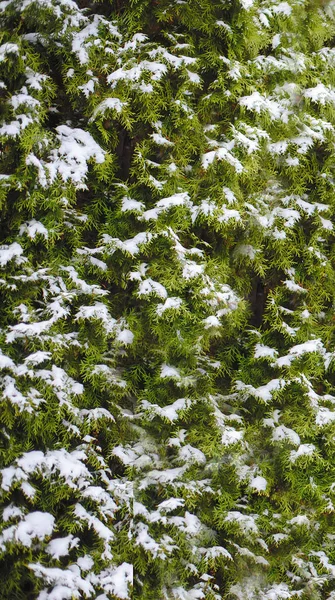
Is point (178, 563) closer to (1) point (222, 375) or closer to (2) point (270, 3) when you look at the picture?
(1) point (222, 375)

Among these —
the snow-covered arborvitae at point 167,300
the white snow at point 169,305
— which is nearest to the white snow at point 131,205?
the snow-covered arborvitae at point 167,300

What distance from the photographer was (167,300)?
105 inches

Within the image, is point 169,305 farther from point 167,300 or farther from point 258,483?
point 258,483

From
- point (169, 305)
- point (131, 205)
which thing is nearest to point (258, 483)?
point (169, 305)

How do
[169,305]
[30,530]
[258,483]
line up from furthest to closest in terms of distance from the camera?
[258,483] < [169,305] < [30,530]

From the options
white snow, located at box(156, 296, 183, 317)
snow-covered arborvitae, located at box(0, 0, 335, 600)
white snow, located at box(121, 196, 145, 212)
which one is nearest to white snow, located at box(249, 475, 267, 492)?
snow-covered arborvitae, located at box(0, 0, 335, 600)

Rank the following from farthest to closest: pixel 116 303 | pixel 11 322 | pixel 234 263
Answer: pixel 234 263 → pixel 116 303 → pixel 11 322

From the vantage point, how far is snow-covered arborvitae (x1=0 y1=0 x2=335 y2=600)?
2402mm

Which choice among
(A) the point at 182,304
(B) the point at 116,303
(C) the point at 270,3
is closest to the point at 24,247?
(B) the point at 116,303

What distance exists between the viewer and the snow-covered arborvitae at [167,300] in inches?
94.6

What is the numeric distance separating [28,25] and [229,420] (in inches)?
88.1

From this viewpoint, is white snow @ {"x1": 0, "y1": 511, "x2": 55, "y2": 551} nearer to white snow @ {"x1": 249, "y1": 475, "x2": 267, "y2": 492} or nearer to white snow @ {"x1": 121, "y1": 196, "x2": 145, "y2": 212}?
white snow @ {"x1": 249, "y1": 475, "x2": 267, "y2": 492}

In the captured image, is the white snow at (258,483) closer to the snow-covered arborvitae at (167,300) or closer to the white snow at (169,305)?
the snow-covered arborvitae at (167,300)

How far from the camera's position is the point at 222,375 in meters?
3.08
